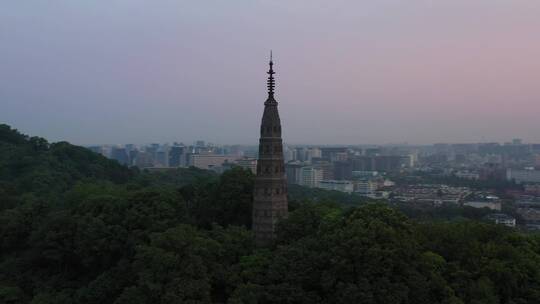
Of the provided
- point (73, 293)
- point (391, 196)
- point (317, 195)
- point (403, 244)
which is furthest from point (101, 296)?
point (391, 196)

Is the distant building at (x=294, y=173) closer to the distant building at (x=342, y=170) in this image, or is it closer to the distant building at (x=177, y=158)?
the distant building at (x=342, y=170)

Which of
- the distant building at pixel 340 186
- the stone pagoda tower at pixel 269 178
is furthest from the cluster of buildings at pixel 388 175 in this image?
the stone pagoda tower at pixel 269 178

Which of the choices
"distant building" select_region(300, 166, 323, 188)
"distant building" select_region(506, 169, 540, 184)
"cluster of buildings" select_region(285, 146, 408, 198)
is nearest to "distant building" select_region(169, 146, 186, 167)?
"cluster of buildings" select_region(285, 146, 408, 198)

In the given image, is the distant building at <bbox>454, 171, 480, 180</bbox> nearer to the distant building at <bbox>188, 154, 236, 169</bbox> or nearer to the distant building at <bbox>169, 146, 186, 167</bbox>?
the distant building at <bbox>188, 154, 236, 169</bbox>

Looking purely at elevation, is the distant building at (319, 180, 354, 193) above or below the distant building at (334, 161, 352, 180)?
below

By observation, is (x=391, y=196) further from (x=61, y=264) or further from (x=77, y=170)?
(x=61, y=264)

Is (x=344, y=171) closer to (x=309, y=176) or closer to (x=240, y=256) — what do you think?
(x=309, y=176)
